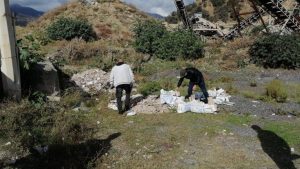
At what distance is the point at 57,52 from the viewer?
2111 centimetres

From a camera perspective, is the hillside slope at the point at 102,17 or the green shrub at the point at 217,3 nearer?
the hillside slope at the point at 102,17

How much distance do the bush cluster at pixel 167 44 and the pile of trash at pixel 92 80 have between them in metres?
5.14

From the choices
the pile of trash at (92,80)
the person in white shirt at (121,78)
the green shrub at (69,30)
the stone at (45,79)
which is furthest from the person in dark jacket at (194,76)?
the green shrub at (69,30)

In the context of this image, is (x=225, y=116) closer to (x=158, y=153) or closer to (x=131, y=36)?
(x=158, y=153)

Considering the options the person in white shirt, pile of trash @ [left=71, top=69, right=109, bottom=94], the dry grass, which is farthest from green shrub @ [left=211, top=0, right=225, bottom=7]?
the person in white shirt

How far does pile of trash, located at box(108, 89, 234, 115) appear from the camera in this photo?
1273cm

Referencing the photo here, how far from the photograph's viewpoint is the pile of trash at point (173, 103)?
41.8ft

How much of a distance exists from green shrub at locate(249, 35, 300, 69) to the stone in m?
9.77

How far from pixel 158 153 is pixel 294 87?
28.6 feet

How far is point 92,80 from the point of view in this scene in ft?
54.9

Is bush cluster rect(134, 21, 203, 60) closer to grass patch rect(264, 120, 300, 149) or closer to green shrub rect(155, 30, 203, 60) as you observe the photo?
green shrub rect(155, 30, 203, 60)

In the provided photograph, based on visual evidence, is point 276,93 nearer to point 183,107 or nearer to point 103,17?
point 183,107

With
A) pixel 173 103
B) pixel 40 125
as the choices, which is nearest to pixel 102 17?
pixel 173 103

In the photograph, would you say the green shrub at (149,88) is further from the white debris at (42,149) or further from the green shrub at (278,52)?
the green shrub at (278,52)
